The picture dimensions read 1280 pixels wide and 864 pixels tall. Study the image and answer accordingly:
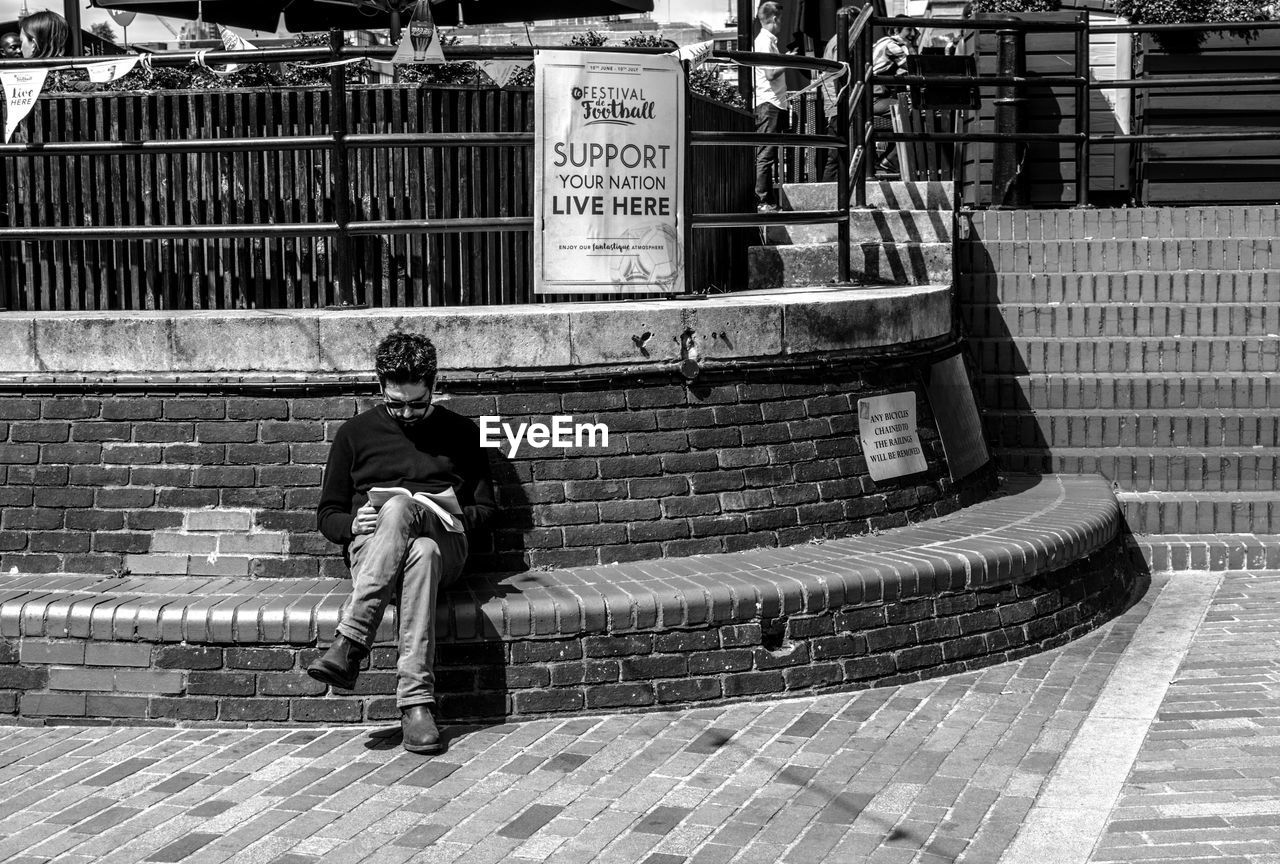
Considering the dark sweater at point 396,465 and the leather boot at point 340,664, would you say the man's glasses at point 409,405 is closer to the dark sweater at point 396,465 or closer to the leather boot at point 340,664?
the dark sweater at point 396,465

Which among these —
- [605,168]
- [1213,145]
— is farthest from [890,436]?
[1213,145]

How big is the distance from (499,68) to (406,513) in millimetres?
2384

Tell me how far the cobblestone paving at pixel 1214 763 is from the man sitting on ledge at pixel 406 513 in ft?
7.89

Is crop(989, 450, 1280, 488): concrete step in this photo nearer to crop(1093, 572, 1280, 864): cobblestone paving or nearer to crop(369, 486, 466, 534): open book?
crop(1093, 572, 1280, 864): cobblestone paving

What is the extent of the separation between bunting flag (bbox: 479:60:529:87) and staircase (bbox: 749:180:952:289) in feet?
6.81

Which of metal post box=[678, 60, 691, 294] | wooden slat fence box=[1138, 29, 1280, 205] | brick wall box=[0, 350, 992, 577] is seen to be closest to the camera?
brick wall box=[0, 350, 992, 577]

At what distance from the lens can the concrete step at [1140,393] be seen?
9.02m

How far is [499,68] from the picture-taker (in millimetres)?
7047

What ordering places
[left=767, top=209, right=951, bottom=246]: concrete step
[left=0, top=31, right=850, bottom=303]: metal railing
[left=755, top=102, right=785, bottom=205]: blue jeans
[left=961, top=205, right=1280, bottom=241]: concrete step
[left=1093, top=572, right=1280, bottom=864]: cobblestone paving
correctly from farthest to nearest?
[left=755, top=102, right=785, bottom=205]: blue jeans < [left=961, top=205, right=1280, bottom=241]: concrete step < [left=767, top=209, right=951, bottom=246]: concrete step < [left=0, top=31, right=850, bottom=303]: metal railing < [left=1093, top=572, right=1280, bottom=864]: cobblestone paving

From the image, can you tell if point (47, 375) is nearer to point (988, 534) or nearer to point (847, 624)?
point (847, 624)

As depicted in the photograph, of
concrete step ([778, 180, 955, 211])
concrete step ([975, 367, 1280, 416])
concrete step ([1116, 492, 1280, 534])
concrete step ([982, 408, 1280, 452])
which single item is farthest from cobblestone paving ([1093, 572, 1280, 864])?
concrete step ([778, 180, 955, 211])

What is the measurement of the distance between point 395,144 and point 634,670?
248 cm

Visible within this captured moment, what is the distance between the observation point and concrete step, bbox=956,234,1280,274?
9.79 m

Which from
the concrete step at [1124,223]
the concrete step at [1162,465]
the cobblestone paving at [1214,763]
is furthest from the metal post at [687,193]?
the concrete step at [1124,223]
